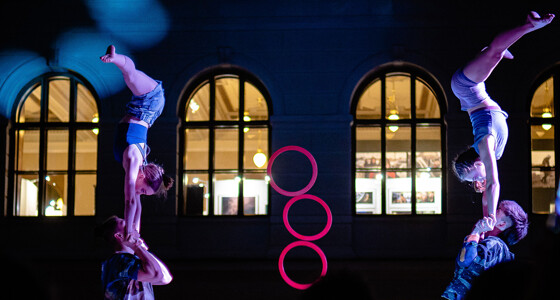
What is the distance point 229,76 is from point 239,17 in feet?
3.48

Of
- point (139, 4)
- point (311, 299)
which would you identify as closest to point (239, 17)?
point (139, 4)

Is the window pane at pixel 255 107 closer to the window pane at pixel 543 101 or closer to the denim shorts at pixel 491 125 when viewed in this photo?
the window pane at pixel 543 101

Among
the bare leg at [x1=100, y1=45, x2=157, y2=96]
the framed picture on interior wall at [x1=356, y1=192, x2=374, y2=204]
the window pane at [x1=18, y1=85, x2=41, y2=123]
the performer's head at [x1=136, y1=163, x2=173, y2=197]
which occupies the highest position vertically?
the window pane at [x1=18, y1=85, x2=41, y2=123]

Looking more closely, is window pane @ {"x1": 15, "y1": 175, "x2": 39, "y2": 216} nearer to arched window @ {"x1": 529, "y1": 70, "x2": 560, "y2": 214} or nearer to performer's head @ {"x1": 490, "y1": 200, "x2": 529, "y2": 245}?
arched window @ {"x1": 529, "y1": 70, "x2": 560, "y2": 214}

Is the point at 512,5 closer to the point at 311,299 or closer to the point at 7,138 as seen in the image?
the point at 7,138

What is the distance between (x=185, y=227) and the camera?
12.7m

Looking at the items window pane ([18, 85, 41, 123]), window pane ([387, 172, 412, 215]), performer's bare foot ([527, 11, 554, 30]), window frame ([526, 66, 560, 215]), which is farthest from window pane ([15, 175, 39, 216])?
performer's bare foot ([527, 11, 554, 30])

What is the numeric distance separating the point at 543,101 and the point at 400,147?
261cm

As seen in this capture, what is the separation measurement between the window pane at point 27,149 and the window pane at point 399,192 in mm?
6406

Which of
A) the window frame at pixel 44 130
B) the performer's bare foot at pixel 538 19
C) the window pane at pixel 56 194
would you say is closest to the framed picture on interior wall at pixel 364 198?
the window frame at pixel 44 130

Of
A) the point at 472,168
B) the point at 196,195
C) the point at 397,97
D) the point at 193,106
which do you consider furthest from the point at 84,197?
the point at 472,168

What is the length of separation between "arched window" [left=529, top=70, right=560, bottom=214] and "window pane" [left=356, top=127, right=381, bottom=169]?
8.72 feet

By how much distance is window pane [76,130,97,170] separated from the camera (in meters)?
13.1

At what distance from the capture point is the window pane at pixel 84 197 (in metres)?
13.1
